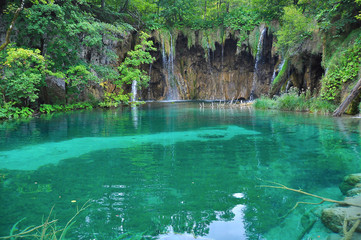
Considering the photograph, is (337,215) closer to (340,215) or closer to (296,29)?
(340,215)

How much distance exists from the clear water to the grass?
5354 millimetres

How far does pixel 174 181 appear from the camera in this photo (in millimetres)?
3896

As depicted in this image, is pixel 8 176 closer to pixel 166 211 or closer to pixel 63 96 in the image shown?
pixel 166 211

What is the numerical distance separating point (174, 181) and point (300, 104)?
487 inches

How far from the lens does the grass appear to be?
12.3m

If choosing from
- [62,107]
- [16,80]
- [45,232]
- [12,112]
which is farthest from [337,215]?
[62,107]

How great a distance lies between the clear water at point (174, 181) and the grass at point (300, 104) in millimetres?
5354

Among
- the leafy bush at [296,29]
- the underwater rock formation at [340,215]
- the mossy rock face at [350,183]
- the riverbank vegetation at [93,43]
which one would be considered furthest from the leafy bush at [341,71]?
the underwater rock formation at [340,215]

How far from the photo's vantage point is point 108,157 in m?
5.36

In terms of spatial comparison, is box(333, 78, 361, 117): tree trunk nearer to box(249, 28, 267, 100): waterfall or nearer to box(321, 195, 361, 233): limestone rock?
box(321, 195, 361, 233): limestone rock

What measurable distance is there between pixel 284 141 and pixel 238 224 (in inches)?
179

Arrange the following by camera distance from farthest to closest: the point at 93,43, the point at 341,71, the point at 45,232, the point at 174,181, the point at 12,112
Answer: the point at 93,43 → the point at 12,112 → the point at 341,71 → the point at 174,181 → the point at 45,232

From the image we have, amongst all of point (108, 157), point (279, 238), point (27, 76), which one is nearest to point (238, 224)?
point (279, 238)

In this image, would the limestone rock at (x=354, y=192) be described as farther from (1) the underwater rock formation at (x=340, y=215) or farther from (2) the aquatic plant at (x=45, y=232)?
(2) the aquatic plant at (x=45, y=232)
